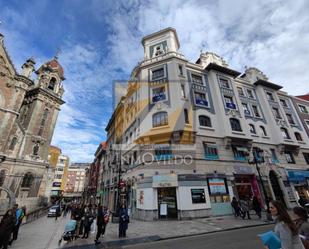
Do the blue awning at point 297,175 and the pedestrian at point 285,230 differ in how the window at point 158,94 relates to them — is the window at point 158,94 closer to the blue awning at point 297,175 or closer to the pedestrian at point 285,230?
the pedestrian at point 285,230

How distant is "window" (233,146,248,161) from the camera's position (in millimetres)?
19184

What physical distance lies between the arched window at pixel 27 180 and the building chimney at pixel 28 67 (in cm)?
1719

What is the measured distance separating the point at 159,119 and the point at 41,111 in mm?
26114

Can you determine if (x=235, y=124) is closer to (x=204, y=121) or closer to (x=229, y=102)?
(x=229, y=102)

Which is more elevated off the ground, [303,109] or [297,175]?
[303,109]

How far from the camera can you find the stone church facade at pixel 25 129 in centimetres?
2563

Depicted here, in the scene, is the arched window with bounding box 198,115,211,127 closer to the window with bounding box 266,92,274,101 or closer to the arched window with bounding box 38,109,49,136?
the window with bounding box 266,92,274,101

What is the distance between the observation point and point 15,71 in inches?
1144

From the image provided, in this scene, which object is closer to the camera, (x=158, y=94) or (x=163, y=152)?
(x=163, y=152)

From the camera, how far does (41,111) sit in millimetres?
32062

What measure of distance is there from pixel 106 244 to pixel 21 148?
27919 mm

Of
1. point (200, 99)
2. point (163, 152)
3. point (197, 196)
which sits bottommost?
point (197, 196)

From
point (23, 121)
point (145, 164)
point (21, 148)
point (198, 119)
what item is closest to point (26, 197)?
point (21, 148)

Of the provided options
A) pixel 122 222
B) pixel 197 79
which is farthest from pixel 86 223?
pixel 197 79
